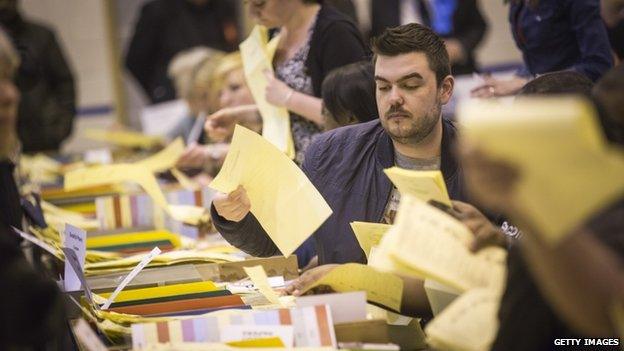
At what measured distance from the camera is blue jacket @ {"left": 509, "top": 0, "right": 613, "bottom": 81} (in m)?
3.93

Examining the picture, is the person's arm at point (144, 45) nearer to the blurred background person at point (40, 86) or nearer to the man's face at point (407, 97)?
the blurred background person at point (40, 86)

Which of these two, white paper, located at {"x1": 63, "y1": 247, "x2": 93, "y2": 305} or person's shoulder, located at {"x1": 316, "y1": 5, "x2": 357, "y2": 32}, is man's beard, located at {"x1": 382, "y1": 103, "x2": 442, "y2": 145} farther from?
person's shoulder, located at {"x1": 316, "y1": 5, "x2": 357, "y2": 32}

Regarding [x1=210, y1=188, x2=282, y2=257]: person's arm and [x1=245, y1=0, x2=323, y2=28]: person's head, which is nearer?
[x1=210, y1=188, x2=282, y2=257]: person's arm

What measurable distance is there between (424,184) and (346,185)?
1.03 m

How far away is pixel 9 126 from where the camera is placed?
211 centimetres

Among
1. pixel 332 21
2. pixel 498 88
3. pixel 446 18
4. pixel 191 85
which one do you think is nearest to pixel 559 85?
pixel 498 88

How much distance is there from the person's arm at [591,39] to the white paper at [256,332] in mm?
2063

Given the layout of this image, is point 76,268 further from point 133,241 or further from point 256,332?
point 133,241

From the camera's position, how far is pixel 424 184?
7.28 ft

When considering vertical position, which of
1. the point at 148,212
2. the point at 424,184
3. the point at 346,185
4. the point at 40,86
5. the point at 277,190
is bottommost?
the point at 148,212

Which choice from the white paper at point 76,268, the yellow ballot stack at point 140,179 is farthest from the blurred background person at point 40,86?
the white paper at point 76,268

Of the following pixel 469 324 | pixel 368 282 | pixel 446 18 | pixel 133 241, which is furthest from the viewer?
pixel 446 18

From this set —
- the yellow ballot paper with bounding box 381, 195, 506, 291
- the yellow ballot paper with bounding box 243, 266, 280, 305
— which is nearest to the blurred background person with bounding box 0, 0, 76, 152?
the yellow ballot paper with bounding box 243, 266, 280, 305

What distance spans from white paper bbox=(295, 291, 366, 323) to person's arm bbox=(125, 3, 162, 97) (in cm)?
648
